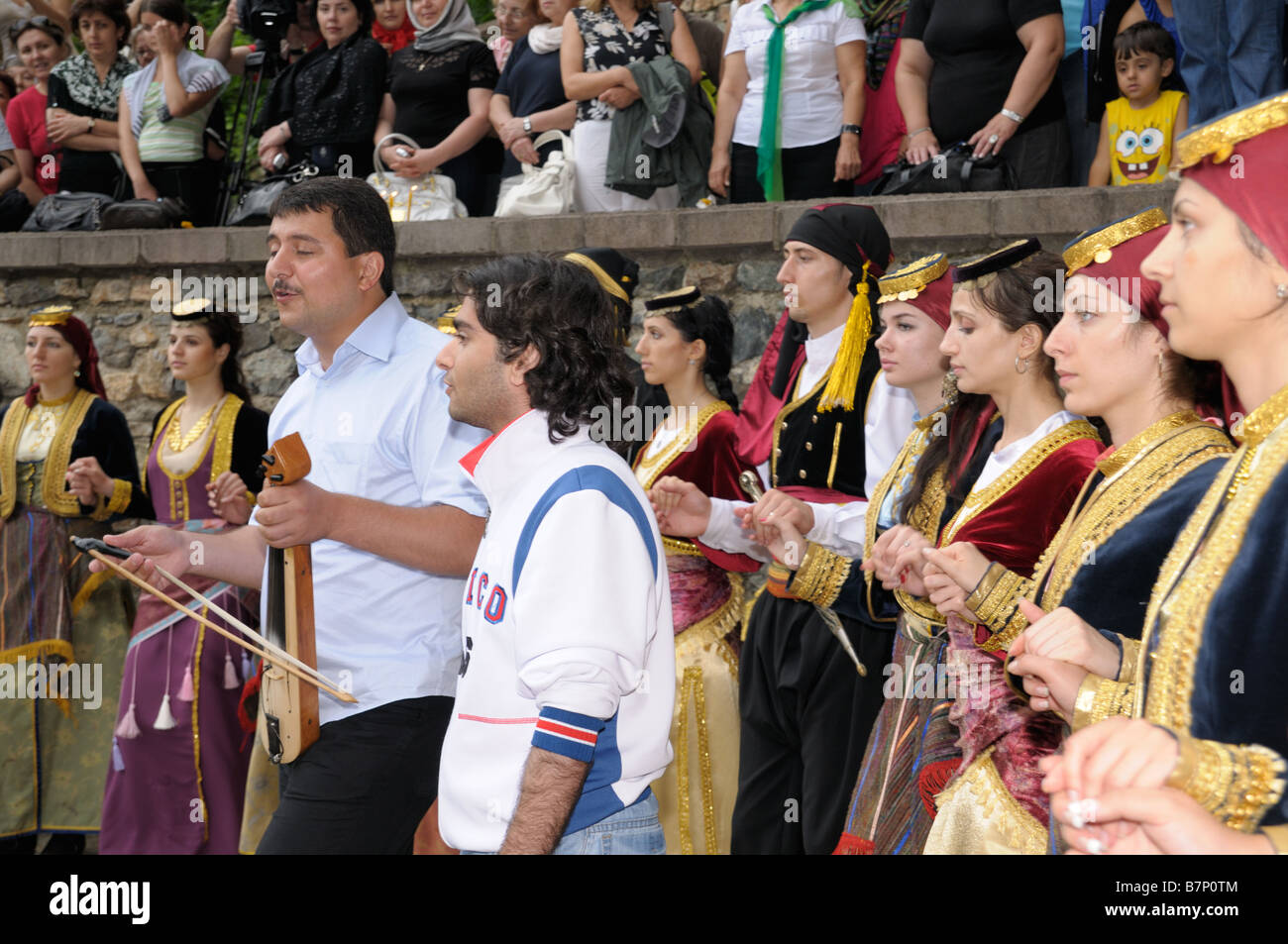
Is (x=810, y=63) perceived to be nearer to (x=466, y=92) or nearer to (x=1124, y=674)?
(x=466, y=92)

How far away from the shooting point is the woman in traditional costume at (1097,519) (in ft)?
8.00

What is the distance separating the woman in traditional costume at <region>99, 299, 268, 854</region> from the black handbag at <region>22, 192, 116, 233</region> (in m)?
2.64

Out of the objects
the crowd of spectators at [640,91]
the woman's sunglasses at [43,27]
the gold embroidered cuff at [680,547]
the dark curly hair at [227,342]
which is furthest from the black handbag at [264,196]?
the gold embroidered cuff at [680,547]

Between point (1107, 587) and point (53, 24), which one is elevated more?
point (53, 24)

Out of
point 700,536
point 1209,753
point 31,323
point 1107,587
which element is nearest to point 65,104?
point 31,323

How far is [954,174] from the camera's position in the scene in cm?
558

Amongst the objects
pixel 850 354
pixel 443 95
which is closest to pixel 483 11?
pixel 443 95

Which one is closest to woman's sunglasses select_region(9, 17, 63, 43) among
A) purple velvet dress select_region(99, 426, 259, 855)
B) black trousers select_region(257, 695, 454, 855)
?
purple velvet dress select_region(99, 426, 259, 855)

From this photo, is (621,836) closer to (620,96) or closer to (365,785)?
(365,785)

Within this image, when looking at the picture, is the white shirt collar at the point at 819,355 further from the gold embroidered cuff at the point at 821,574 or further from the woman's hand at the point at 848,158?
the woman's hand at the point at 848,158

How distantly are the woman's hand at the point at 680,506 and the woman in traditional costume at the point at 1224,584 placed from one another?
6.84 feet

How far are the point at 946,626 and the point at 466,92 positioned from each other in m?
4.78

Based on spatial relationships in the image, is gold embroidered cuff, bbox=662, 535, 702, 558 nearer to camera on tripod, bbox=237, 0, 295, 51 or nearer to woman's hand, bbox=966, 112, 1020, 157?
woman's hand, bbox=966, 112, 1020, 157

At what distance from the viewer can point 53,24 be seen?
8.94 meters
